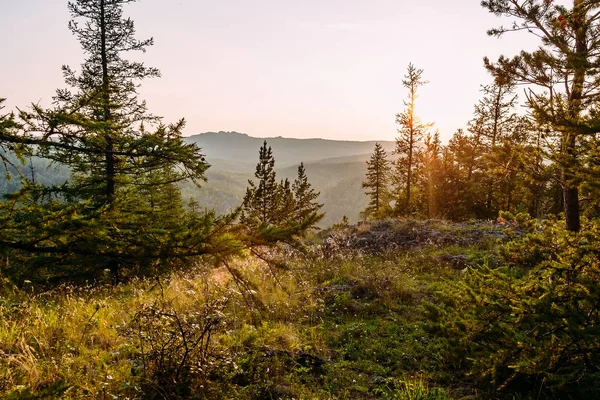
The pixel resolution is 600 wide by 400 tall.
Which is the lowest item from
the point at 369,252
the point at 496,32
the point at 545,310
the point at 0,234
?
the point at 369,252

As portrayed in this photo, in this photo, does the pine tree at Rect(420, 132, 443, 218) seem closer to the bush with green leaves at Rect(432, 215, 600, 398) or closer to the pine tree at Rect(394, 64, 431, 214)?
the pine tree at Rect(394, 64, 431, 214)

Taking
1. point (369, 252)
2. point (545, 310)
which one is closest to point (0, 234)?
point (545, 310)

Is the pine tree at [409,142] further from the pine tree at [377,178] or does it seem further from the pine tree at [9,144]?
the pine tree at [9,144]

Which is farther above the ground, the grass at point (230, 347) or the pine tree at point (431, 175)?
the pine tree at point (431, 175)

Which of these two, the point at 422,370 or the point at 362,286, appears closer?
the point at 422,370

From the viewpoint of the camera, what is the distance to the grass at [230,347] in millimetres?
3994

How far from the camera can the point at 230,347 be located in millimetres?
5367

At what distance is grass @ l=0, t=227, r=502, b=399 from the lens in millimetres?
3994

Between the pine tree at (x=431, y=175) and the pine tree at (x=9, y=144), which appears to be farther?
the pine tree at (x=431, y=175)

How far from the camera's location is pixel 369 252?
15.6 meters

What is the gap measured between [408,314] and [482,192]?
25.9 m

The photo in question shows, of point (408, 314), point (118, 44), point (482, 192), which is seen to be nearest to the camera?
point (408, 314)

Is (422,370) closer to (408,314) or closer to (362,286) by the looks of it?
(408,314)

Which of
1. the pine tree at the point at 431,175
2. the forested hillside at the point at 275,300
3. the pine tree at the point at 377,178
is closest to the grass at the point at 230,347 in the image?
the forested hillside at the point at 275,300
